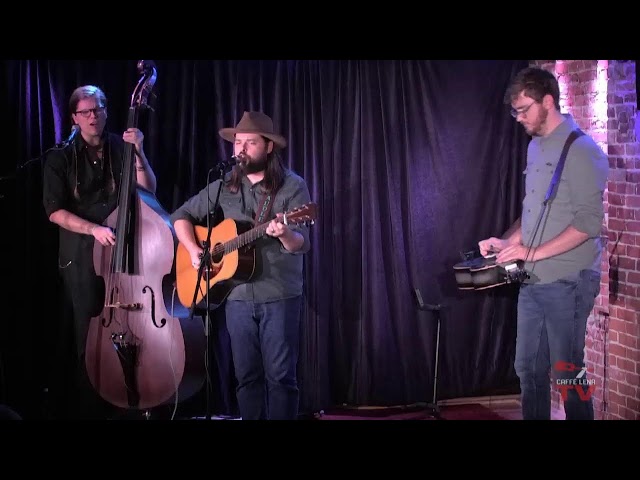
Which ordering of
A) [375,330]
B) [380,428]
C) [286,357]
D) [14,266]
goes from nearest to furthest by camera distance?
[380,428] < [286,357] < [14,266] < [375,330]

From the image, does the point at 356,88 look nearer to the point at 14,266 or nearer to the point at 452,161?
the point at 452,161

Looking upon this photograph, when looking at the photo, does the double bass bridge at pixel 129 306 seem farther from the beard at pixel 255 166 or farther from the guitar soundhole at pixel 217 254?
the beard at pixel 255 166

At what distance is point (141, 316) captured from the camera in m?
5.03

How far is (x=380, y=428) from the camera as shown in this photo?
4332mm

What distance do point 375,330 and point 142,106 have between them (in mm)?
2301

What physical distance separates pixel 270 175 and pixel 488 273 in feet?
4.69

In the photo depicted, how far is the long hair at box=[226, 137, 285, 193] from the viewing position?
489cm

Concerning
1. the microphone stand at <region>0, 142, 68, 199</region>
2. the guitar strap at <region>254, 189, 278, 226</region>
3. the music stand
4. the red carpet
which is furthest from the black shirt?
the music stand

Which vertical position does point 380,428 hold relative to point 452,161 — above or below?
below

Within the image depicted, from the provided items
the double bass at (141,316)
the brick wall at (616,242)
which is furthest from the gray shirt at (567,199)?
the double bass at (141,316)

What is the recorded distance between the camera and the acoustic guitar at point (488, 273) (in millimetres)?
4594

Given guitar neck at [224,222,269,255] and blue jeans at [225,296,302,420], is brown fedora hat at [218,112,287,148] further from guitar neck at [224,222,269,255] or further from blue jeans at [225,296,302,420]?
blue jeans at [225,296,302,420]

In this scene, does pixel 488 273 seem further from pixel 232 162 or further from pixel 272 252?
pixel 232 162

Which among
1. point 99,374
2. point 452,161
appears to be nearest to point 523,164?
point 452,161
